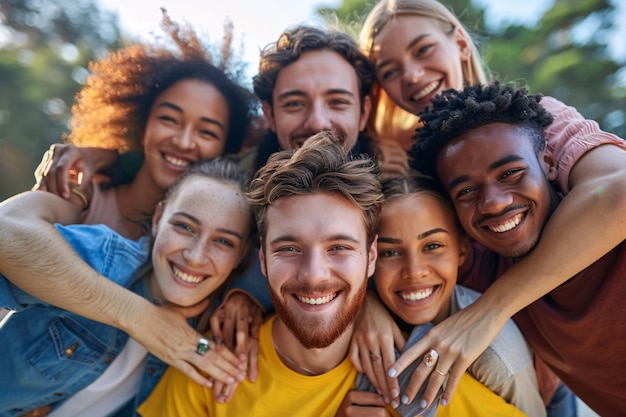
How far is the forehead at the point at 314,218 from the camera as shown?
229cm

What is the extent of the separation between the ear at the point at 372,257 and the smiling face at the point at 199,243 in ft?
2.44

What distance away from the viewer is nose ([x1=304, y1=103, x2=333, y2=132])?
3.11 m

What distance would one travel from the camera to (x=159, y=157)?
349cm

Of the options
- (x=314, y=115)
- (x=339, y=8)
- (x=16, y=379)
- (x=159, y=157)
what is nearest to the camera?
(x=16, y=379)

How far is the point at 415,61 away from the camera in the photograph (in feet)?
11.2

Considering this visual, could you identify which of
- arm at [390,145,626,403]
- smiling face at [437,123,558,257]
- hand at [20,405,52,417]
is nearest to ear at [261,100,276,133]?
smiling face at [437,123,558,257]

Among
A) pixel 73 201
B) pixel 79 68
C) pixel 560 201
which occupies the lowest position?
pixel 73 201

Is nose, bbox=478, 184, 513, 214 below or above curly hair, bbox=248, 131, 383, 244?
above

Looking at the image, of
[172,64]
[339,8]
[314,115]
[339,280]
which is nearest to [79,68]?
[339,8]

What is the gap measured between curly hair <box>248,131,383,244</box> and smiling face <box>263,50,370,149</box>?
0.67 metres

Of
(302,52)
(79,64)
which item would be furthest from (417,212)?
(79,64)

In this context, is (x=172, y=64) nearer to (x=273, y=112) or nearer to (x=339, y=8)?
(x=273, y=112)

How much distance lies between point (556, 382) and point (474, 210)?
1.58m

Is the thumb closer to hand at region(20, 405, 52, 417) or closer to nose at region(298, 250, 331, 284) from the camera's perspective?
nose at region(298, 250, 331, 284)
